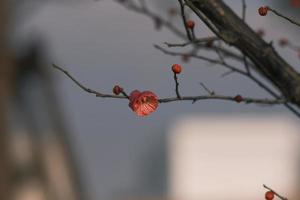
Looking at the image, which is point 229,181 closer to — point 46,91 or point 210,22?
point 46,91

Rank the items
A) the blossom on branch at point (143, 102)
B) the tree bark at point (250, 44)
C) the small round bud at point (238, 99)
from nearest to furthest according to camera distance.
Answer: the blossom on branch at point (143, 102), the tree bark at point (250, 44), the small round bud at point (238, 99)

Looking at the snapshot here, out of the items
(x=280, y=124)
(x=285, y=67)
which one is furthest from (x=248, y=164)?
(x=285, y=67)

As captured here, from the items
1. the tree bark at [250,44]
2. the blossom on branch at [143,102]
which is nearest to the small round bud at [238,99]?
the tree bark at [250,44]

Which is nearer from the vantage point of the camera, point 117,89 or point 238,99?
point 117,89

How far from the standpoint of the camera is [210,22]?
89.1 inches

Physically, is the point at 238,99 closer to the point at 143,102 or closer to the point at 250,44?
the point at 250,44

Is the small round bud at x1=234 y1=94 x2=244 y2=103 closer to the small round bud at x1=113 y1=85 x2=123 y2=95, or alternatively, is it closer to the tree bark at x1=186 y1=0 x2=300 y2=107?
the tree bark at x1=186 y1=0 x2=300 y2=107

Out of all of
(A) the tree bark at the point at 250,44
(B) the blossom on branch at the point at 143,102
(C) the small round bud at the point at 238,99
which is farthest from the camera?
(C) the small round bud at the point at 238,99

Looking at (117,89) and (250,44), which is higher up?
(250,44)

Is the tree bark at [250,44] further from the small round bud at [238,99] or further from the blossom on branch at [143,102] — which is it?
the blossom on branch at [143,102]

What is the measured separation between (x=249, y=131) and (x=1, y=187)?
1399 cm

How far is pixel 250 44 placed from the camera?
89.4 inches

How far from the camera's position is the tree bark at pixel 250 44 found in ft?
7.33

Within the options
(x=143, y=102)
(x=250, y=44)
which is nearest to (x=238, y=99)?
(x=250, y=44)
